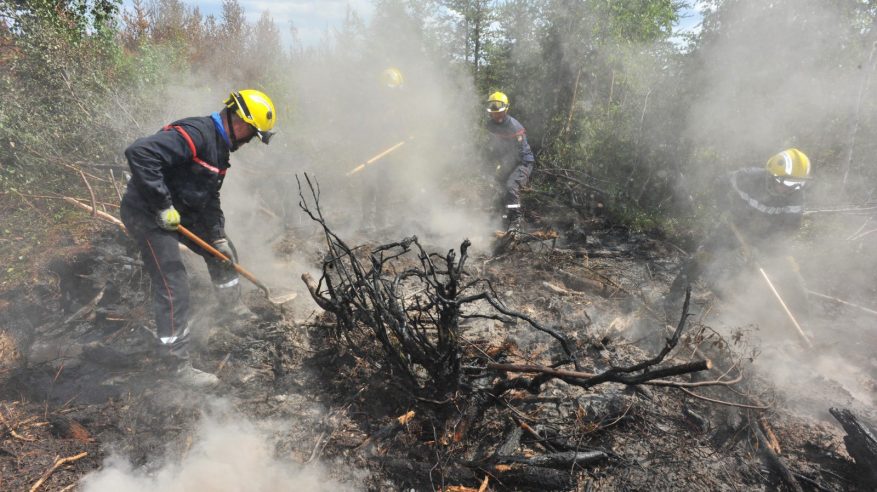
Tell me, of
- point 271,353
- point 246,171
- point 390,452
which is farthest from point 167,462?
point 246,171

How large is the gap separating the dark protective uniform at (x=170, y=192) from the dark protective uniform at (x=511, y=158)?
4.20 m

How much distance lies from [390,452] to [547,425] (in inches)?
42.6

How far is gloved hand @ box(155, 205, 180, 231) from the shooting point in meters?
3.14

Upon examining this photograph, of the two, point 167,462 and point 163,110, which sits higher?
point 163,110

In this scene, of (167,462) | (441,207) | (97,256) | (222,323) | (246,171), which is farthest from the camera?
(441,207)

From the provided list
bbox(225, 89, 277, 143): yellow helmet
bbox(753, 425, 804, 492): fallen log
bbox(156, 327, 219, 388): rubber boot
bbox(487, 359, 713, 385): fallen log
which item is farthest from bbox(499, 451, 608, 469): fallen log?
bbox(225, 89, 277, 143): yellow helmet

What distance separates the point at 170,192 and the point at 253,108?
38.5 inches

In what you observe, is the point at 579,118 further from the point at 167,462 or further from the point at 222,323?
the point at 167,462

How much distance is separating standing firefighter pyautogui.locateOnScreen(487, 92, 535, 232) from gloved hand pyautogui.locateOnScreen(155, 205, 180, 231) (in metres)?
4.40

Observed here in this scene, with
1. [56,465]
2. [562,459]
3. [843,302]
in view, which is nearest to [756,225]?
[843,302]

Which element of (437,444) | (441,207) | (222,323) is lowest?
(441,207)

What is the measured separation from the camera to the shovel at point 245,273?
3499 millimetres

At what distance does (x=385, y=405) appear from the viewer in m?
2.98

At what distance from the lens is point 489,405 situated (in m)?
2.70
